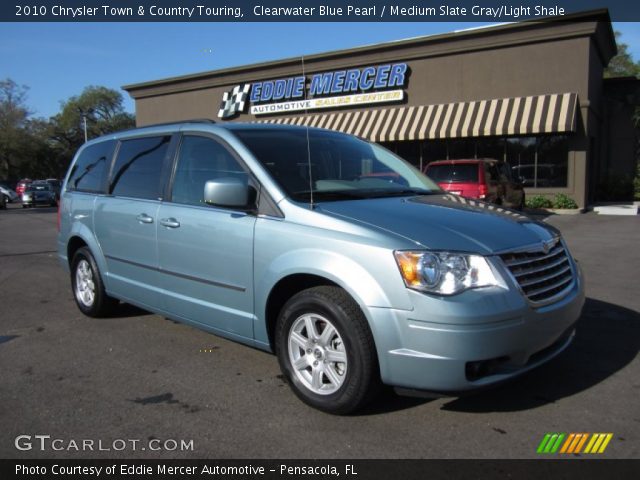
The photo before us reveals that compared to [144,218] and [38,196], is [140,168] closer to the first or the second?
[144,218]

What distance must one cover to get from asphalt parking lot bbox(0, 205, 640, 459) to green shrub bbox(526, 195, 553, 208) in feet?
46.9

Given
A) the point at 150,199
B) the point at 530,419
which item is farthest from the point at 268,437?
the point at 150,199

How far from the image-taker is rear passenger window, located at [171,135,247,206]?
13.4 feet

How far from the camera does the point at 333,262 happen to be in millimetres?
3191

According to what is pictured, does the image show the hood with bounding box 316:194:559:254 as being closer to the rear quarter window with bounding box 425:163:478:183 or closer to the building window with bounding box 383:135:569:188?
the rear quarter window with bounding box 425:163:478:183

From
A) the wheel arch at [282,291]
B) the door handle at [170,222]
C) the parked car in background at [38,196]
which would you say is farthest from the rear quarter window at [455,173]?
the parked car in background at [38,196]

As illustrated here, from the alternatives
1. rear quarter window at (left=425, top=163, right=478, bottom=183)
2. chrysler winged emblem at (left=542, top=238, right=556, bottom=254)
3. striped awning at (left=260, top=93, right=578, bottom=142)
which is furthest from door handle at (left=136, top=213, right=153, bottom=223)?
striped awning at (left=260, top=93, right=578, bottom=142)

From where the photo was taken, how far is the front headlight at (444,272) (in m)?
2.92

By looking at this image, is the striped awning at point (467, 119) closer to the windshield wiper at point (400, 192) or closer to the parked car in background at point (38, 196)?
the windshield wiper at point (400, 192)

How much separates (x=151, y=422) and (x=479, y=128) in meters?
17.8

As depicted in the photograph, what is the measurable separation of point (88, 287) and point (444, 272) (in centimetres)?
416

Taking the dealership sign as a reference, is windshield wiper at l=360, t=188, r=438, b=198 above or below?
below
